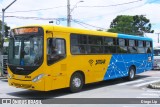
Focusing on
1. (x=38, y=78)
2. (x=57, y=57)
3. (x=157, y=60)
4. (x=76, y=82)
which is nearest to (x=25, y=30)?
(x=57, y=57)

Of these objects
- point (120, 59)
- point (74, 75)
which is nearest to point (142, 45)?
point (120, 59)

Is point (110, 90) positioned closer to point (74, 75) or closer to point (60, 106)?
point (74, 75)

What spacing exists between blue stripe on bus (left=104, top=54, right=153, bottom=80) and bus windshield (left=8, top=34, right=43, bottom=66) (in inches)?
198

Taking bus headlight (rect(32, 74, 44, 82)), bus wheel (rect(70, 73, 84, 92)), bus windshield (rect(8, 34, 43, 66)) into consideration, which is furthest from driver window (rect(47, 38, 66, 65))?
bus wheel (rect(70, 73, 84, 92))

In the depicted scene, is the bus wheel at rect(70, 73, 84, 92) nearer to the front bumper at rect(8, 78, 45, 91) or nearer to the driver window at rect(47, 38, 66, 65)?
the driver window at rect(47, 38, 66, 65)

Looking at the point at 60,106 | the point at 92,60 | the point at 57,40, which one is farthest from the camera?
the point at 92,60

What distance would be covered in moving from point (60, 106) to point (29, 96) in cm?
263

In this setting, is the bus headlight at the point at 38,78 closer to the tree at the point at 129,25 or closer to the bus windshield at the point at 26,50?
the bus windshield at the point at 26,50

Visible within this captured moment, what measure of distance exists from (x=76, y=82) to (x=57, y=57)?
1.80m

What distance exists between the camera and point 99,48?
52.0 feet

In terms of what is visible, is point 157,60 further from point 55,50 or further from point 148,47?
point 55,50

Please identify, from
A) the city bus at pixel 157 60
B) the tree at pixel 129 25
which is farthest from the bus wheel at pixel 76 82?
the tree at pixel 129 25

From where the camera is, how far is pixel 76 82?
14094 millimetres

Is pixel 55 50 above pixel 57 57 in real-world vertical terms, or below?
above
